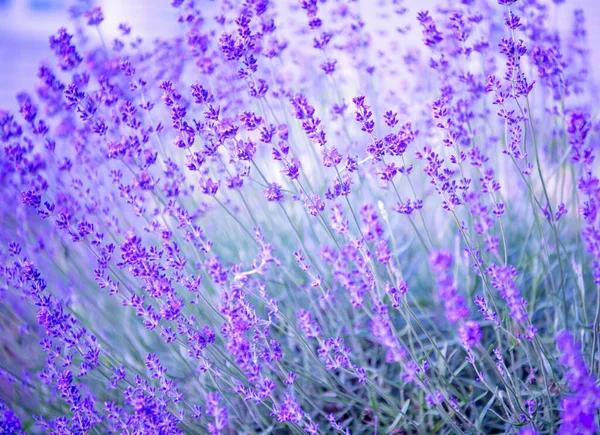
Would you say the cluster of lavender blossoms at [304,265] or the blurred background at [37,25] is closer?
the cluster of lavender blossoms at [304,265]

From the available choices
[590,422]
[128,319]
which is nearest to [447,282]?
[590,422]

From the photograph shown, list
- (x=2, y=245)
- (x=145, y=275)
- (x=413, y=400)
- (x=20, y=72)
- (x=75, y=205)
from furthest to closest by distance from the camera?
1. (x=20, y=72)
2. (x=2, y=245)
3. (x=75, y=205)
4. (x=413, y=400)
5. (x=145, y=275)

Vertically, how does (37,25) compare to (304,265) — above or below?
above

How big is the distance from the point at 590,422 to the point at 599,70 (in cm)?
1057

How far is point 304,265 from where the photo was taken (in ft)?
6.07

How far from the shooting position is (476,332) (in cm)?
131

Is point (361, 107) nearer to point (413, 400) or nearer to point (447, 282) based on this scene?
point (447, 282)

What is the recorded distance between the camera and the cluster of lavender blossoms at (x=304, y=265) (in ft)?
5.62

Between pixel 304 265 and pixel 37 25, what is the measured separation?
298 inches

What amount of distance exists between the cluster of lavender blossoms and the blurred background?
449 cm

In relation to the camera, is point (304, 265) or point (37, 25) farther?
point (37, 25)

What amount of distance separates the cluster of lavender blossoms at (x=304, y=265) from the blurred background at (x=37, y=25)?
4488 millimetres

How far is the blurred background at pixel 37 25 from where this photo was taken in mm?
7176

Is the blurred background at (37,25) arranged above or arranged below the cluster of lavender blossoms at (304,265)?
above
